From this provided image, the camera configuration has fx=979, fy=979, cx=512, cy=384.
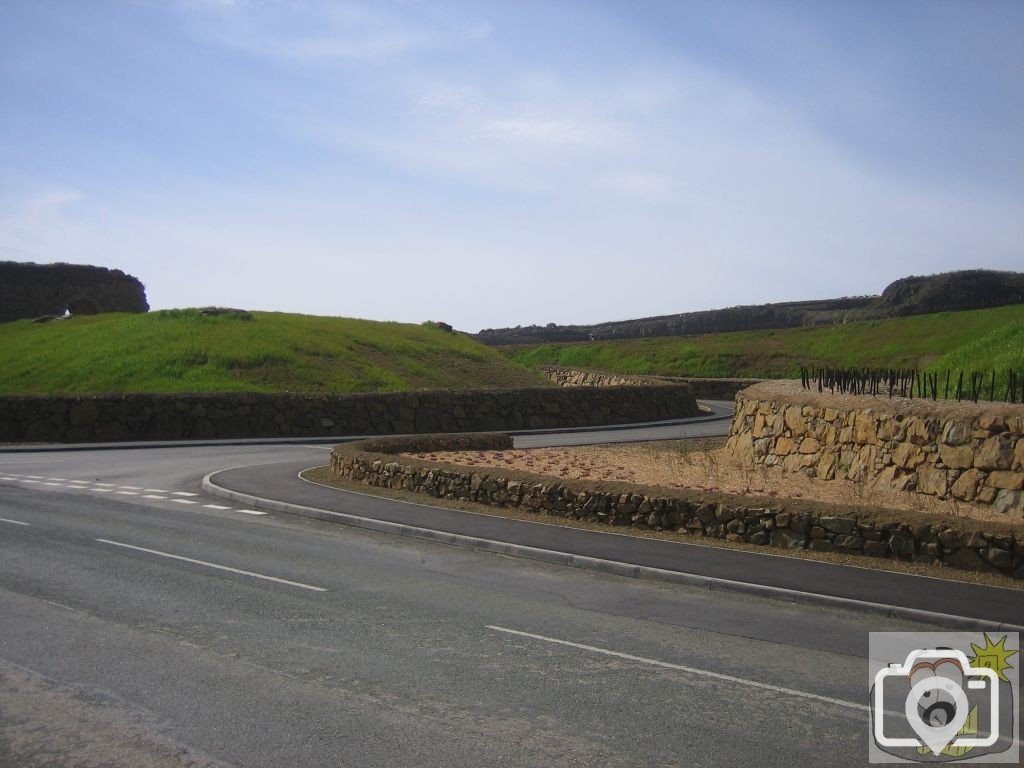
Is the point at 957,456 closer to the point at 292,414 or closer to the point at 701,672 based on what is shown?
the point at 701,672

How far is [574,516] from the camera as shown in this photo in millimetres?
14992

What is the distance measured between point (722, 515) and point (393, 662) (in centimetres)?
694

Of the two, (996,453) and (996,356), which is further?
(996,356)

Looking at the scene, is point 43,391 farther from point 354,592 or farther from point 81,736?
point 81,736

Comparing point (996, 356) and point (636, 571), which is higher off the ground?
point (996, 356)

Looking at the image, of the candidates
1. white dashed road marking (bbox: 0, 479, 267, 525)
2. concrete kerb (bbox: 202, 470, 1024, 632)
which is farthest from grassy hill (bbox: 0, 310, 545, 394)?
concrete kerb (bbox: 202, 470, 1024, 632)

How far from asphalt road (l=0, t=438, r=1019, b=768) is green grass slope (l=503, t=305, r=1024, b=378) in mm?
52113

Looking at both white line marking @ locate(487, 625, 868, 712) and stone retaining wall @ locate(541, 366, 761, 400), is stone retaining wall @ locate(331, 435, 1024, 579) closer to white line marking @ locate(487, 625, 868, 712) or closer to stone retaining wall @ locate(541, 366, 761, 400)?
white line marking @ locate(487, 625, 868, 712)

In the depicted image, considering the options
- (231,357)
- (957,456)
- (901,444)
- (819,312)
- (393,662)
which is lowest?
(393,662)

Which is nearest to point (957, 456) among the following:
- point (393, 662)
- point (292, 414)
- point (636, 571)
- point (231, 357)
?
point (636, 571)

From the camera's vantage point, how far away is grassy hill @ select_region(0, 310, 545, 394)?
123 feet

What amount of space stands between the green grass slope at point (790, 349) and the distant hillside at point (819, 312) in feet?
22.7

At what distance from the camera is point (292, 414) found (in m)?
32.3

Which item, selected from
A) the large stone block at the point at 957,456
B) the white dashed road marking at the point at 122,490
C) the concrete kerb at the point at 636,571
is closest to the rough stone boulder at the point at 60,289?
the white dashed road marking at the point at 122,490
